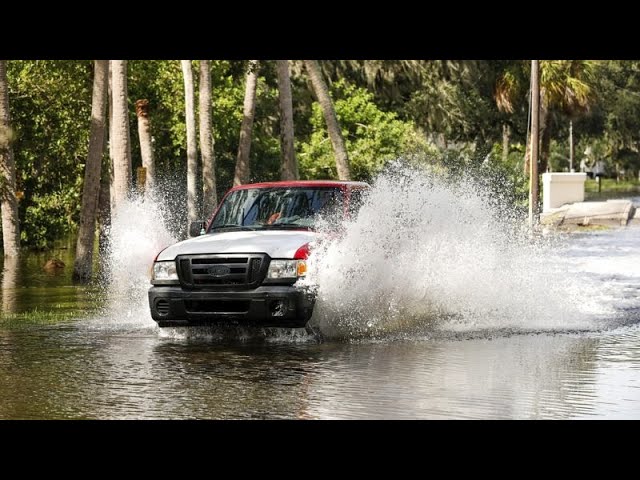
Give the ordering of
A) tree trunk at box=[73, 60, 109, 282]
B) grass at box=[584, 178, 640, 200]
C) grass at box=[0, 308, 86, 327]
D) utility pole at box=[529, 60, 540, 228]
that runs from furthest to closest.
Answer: grass at box=[584, 178, 640, 200], utility pole at box=[529, 60, 540, 228], tree trunk at box=[73, 60, 109, 282], grass at box=[0, 308, 86, 327]

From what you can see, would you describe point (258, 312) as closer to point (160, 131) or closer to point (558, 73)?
point (160, 131)

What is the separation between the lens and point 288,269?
14258 millimetres

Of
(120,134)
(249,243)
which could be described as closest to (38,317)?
(249,243)

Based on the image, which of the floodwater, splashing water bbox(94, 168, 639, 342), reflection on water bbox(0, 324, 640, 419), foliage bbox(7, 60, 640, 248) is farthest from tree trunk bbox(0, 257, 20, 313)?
reflection on water bbox(0, 324, 640, 419)

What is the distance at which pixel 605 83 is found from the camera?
8900 centimetres

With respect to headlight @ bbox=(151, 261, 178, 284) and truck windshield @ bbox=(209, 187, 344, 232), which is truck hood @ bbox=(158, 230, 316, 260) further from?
truck windshield @ bbox=(209, 187, 344, 232)

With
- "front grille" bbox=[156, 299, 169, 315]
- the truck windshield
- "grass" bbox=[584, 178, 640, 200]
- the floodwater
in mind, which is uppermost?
the truck windshield

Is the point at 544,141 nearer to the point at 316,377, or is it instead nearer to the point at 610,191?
→ the point at 316,377

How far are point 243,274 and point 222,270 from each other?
0.25 metres

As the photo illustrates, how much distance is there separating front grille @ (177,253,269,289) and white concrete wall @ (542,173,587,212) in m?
37.5

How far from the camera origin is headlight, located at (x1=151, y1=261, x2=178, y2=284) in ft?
48.6

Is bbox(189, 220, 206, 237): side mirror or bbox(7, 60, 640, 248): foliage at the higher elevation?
bbox(7, 60, 640, 248): foliage

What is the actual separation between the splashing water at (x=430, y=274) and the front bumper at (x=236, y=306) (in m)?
0.33
